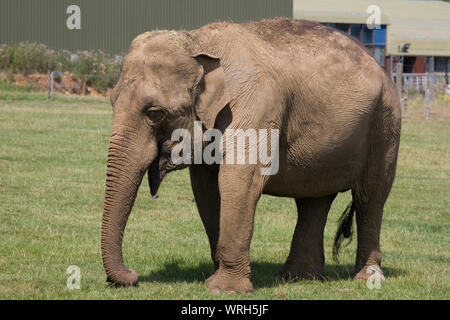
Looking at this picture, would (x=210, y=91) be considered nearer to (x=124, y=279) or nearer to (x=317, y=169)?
(x=317, y=169)

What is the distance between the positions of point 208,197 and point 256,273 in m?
1.18

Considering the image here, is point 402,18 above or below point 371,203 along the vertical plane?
below

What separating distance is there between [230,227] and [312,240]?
1.77m

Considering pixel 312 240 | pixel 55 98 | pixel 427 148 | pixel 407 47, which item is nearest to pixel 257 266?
pixel 312 240

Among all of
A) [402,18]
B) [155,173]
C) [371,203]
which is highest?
[155,173]

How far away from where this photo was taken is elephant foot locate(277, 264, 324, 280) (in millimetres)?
9281

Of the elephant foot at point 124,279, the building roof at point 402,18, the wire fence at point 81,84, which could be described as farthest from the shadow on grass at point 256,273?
the building roof at point 402,18

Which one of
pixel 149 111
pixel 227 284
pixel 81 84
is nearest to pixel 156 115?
pixel 149 111

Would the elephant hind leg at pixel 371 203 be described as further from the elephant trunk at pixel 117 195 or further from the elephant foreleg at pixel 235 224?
A: the elephant trunk at pixel 117 195

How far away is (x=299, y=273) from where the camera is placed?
9289mm

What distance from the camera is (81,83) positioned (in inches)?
1580

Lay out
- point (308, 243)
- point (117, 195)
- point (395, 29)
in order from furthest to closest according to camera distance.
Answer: point (395, 29) → point (308, 243) → point (117, 195)

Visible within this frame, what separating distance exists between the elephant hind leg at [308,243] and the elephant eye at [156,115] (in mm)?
2336

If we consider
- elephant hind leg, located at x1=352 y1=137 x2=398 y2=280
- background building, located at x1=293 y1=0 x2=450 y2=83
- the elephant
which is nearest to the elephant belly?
the elephant
